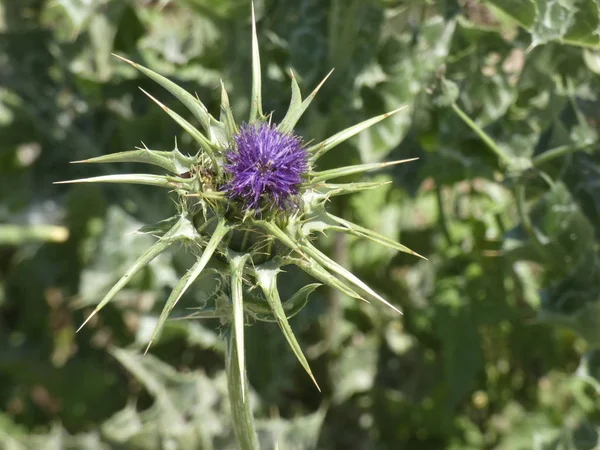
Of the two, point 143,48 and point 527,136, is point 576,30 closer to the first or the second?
point 527,136

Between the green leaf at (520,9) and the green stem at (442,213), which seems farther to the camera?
the green stem at (442,213)

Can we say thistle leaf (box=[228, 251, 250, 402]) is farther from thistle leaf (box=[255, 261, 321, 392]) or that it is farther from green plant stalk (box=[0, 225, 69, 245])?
green plant stalk (box=[0, 225, 69, 245])

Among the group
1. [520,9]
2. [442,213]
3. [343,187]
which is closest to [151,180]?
[343,187]

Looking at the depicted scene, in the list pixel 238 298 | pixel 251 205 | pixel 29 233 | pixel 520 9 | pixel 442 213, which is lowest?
pixel 29 233

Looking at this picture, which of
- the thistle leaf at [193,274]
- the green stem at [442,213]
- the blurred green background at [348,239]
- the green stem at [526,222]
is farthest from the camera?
the green stem at [442,213]

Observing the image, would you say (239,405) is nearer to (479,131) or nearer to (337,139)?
(337,139)

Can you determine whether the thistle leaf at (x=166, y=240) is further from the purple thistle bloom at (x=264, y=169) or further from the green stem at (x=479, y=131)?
the green stem at (x=479, y=131)

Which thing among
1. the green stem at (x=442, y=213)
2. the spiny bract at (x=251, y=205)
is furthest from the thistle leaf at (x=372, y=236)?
the green stem at (x=442, y=213)
